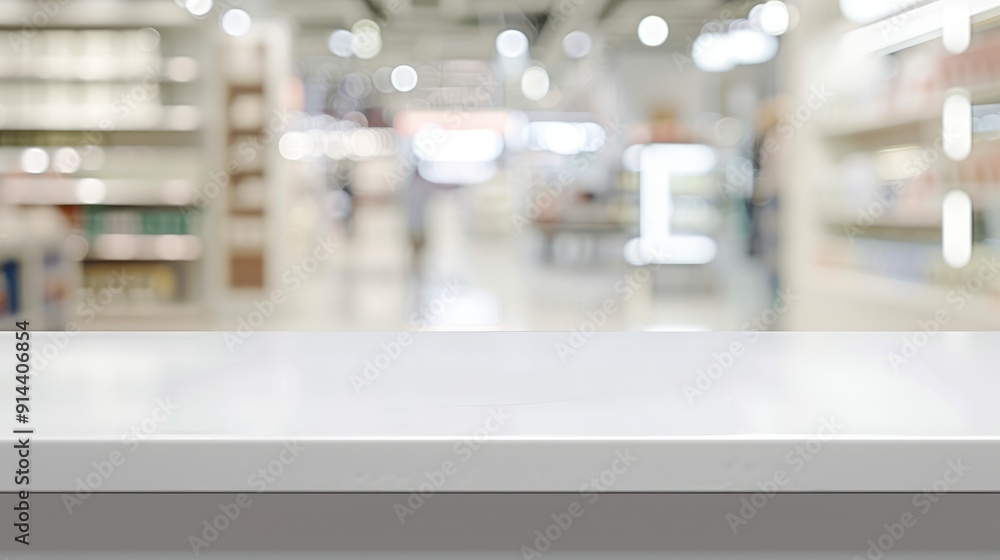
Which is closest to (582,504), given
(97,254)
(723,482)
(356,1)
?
(723,482)

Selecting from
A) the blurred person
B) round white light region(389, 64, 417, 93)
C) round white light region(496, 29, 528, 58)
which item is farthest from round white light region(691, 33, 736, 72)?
round white light region(389, 64, 417, 93)

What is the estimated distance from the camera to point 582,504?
66 centimetres

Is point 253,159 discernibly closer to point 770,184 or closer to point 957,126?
point 770,184

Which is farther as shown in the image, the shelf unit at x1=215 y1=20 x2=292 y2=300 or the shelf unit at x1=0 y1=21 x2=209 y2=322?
the shelf unit at x1=215 y1=20 x2=292 y2=300

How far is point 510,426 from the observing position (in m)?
0.63

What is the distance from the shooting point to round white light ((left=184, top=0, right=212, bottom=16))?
25.4 ft

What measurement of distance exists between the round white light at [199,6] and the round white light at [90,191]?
164cm

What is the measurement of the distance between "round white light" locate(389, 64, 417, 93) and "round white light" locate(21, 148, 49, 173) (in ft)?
48.5

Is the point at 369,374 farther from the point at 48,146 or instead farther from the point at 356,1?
the point at 356,1

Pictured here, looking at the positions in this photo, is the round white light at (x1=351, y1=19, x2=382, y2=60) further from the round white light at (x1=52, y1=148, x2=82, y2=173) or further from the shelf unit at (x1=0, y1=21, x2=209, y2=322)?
the round white light at (x1=52, y1=148, x2=82, y2=173)

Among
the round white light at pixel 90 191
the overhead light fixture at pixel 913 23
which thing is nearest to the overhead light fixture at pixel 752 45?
the overhead light fixture at pixel 913 23

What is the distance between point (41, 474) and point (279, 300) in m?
7.92

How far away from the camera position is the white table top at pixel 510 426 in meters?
0.59

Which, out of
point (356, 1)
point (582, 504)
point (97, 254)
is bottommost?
point (582, 504)
